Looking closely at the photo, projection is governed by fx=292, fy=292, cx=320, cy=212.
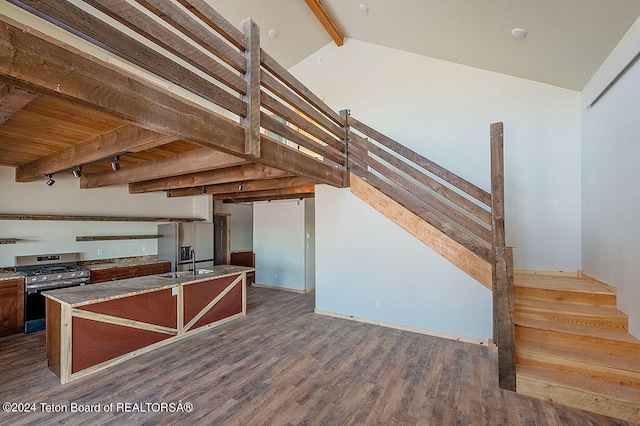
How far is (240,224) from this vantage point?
895 cm

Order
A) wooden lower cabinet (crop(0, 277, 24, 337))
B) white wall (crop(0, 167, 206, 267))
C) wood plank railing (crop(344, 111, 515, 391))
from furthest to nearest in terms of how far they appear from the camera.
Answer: white wall (crop(0, 167, 206, 267)) < wooden lower cabinet (crop(0, 277, 24, 337)) < wood plank railing (crop(344, 111, 515, 391))

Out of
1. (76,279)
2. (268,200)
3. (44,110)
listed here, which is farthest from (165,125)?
(268,200)

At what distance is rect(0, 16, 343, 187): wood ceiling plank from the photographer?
136 centimetres

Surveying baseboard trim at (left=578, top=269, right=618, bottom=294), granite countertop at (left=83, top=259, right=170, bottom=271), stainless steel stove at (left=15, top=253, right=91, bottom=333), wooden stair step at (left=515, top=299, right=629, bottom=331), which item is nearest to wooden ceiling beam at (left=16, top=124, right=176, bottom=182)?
stainless steel stove at (left=15, top=253, right=91, bottom=333)

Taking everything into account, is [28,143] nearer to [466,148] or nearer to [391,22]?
[391,22]

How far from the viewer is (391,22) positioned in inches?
184

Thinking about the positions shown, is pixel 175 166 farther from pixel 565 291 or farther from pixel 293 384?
pixel 565 291

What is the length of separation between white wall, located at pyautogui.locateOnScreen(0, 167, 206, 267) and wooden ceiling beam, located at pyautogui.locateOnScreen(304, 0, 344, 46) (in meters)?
4.95

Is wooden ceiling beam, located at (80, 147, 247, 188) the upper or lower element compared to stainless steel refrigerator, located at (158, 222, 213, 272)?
upper

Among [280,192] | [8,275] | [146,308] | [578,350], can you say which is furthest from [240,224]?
[578,350]

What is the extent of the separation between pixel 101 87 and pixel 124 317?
9.22 feet

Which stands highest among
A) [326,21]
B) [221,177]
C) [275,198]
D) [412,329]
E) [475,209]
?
[326,21]

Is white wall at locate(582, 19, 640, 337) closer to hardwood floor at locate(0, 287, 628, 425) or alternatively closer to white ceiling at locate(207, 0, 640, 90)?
white ceiling at locate(207, 0, 640, 90)

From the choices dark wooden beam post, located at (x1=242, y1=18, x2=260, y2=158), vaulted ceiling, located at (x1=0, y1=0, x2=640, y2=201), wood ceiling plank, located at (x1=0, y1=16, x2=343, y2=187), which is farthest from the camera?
vaulted ceiling, located at (x1=0, y1=0, x2=640, y2=201)
